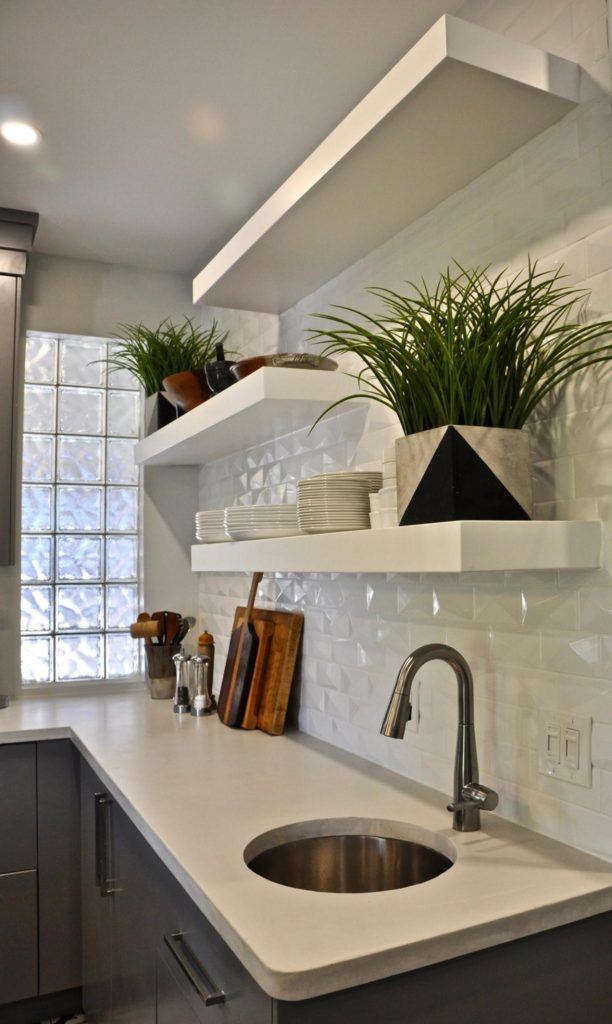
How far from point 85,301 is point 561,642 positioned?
254 cm

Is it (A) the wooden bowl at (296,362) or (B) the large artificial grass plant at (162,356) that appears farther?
(B) the large artificial grass plant at (162,356)

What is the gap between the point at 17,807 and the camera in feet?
8.09

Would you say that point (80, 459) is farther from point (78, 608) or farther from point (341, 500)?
point (341, 500)

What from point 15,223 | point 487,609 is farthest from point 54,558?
point 487,609

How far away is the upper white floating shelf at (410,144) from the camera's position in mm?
1303

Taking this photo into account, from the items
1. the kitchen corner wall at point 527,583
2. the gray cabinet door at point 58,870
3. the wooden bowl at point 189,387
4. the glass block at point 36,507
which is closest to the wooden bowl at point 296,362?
the kitchen corner wall at point 527,583

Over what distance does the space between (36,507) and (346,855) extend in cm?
210

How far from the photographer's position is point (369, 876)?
1617 mm

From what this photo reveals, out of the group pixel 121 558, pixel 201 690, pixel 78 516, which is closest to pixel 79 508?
pixel 78 516

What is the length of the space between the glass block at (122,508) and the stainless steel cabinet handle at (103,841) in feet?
4.50

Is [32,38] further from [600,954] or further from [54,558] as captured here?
[600,954]

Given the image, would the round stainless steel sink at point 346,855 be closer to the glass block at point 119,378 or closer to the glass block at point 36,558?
the glass block at point 36,558

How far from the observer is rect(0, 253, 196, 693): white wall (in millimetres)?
3229

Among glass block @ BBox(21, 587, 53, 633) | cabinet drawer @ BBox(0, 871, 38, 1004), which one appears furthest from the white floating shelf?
cabinet drawer @ BBox(0, 871, 38, 1004)
